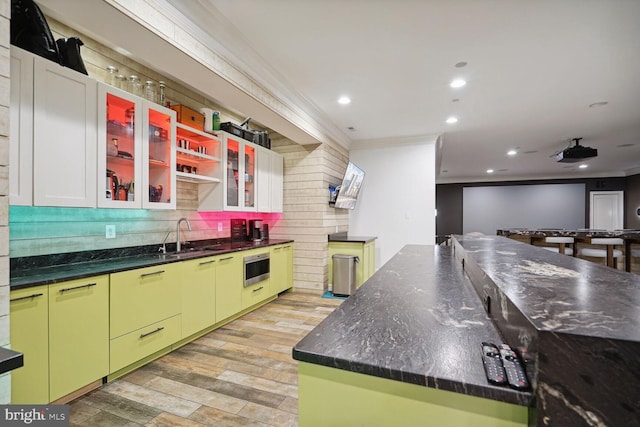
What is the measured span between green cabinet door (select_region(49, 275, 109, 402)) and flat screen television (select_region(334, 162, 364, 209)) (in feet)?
10.5

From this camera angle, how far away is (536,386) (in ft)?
2.05

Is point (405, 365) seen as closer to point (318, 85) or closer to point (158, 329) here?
point (158, 329)

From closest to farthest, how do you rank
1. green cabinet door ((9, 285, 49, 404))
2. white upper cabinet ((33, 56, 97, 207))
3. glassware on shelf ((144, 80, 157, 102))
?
green cabinet door ((9, 285, 49, 404)) < white upper cabinet ((33, 56, 97, 207)) < glassware on shelf ((144, 80, 157, 102))

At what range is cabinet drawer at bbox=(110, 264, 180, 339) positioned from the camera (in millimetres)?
2086

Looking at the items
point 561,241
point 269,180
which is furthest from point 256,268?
point 561,241

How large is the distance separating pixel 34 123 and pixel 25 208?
2.13 ft

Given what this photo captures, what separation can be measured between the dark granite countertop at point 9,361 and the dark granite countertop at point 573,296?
4.82ft

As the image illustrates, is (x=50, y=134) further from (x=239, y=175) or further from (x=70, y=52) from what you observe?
(x=239, y=175)

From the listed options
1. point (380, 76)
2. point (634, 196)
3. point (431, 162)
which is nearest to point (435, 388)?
point (380, 76)

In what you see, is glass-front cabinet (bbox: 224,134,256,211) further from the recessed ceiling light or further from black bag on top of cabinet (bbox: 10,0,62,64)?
the recessed ceiling light

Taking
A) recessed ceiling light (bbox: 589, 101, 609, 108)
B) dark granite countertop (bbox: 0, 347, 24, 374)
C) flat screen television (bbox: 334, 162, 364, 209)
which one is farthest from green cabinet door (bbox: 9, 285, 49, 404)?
recessed ceiling light (bbox: 589, 101, 609, 108)

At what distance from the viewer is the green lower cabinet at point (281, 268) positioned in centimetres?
410

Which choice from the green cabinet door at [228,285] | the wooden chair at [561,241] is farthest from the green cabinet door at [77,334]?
the wooden chair at [561,241]

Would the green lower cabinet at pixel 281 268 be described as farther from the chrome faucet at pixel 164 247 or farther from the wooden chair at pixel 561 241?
the wooden chair at pixel 561 241
